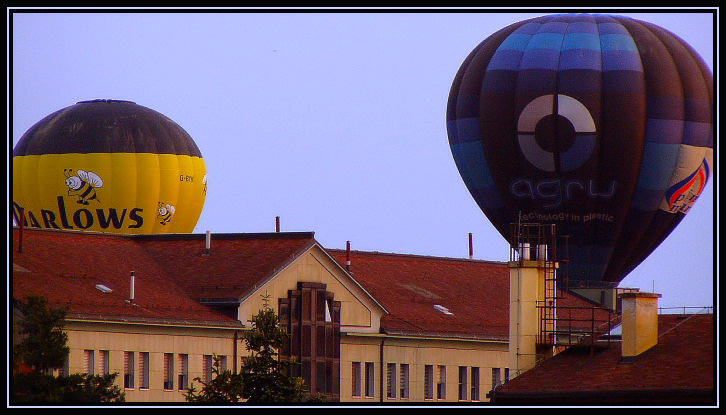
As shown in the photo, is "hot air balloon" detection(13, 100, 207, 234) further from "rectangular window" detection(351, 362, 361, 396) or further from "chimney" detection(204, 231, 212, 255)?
"rectangular window" detection(351, 362, 361, 396)

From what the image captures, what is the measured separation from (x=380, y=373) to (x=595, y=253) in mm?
9465

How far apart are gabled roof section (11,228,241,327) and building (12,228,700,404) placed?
67mm

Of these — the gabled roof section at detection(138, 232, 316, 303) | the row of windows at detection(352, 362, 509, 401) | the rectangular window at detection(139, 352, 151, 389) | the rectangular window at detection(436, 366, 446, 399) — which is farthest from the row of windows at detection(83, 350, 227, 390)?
the rectangular window at detection(436, 366, 446, 399)

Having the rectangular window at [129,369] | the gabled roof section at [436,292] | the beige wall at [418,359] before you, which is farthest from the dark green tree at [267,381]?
the gabled roof section at [436,292]

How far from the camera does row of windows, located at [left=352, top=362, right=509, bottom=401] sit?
2763 inches

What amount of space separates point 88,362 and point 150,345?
8.26 ft

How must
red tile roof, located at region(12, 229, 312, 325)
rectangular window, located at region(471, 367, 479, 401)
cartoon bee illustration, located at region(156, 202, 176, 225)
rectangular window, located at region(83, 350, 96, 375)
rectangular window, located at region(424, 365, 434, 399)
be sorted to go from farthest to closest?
cartoon bee illustration, located at region(156, 202, 176, 225) → rectangular window, located at region(471, 367, 479, 401) → rectangular window, located at region(424, 365, 434, 399) → red tile roof, located at region(12, 229, 312, 325) → rectangular window, located at region(83, 350, 96, 375)

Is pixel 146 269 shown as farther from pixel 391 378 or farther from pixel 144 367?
pixel 391 378

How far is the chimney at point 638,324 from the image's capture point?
174ft

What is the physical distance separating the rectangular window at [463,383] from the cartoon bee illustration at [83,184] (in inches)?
725

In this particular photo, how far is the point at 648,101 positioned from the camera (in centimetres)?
7350

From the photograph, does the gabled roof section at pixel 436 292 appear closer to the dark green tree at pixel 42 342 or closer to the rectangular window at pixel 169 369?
the rectangular window at pixel 169 369
